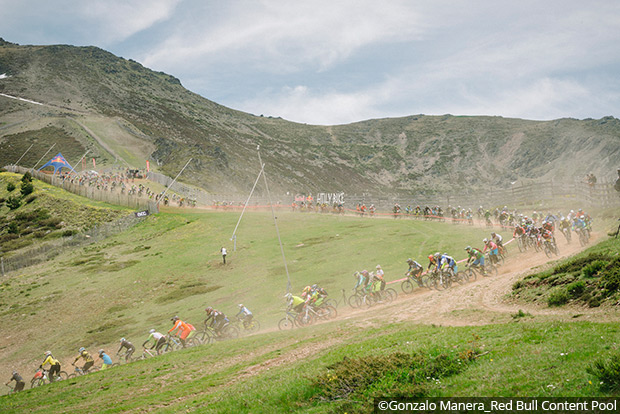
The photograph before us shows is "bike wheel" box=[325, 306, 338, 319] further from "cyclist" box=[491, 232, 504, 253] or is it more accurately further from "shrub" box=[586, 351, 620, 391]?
"shrub" box=[586, 351, 620, 391]

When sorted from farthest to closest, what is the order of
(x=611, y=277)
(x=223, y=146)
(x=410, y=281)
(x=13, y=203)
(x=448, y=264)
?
(x=223, y=146) < (x=13, y=203) < (x=410, y=281) < (x=448, y=264) < (x=611, y=277)

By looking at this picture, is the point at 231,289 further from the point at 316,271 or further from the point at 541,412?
the point at 541,412

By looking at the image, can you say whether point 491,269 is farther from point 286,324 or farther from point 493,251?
point 286,324

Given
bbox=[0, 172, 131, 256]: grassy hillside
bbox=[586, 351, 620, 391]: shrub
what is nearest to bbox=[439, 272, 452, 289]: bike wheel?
bbox=[586, 351, 620, 391]: shrub

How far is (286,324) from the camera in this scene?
23.4 m

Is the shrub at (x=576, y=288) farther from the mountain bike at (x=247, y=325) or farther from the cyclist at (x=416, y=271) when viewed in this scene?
the mountain bike at (x=247, y=325)

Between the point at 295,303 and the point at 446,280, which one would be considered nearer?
the point at 295,303

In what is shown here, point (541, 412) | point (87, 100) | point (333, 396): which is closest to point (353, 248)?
point (333, 396)

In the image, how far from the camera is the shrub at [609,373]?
24.0 ft

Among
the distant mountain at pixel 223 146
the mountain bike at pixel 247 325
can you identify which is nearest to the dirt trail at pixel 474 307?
the mountain bike at pixel 247 325

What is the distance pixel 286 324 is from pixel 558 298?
12.8 m

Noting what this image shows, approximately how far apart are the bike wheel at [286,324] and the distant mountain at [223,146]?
83.5m

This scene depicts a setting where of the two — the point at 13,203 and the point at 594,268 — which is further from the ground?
the point at 13,203

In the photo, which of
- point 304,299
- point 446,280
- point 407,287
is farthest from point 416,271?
point 304,299
